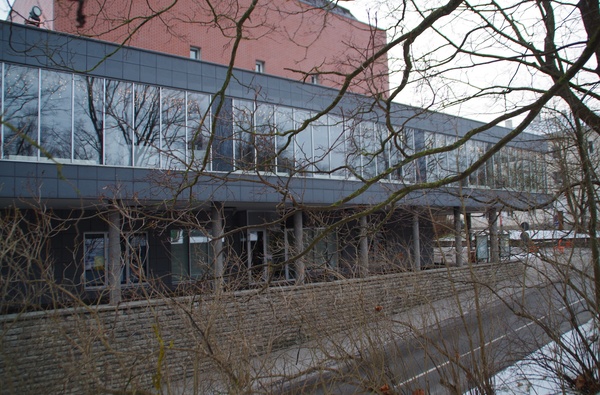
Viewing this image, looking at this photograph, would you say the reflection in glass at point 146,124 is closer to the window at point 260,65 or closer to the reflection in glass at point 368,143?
the reflection in glass at point 368,143

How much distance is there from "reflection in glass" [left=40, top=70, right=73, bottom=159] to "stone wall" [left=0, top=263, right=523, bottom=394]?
24.2 ft

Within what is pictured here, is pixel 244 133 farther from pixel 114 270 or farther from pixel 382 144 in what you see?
pixel 114 270

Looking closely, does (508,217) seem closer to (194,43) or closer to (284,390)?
(284,390)

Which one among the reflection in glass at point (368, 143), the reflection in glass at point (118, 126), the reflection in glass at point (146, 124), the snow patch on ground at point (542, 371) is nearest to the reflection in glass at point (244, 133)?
the reflection in glass at point (368, 143)

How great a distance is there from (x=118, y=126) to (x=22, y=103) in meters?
2.36

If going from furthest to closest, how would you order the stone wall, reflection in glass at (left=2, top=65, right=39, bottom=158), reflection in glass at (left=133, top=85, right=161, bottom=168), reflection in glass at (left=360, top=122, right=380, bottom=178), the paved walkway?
1. reflection in glass at (left=133, top=85, right=161, bottom=168)
2. reflection in glass at (left=2, top=65, right=39, bottom=158)
3. reflection in glass at (left=360, top=122, right=380, bottom=178)
4. the paved walkway
5. the stone wall

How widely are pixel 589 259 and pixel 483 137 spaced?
19.9m

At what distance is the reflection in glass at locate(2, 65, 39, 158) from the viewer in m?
12.2

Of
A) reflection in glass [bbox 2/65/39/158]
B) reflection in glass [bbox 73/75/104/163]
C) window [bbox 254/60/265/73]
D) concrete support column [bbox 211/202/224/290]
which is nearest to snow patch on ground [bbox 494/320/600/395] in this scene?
concrete support column [bbox 211/202/224/290]

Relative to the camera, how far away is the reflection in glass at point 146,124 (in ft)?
46.2

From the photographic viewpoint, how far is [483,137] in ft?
84.5

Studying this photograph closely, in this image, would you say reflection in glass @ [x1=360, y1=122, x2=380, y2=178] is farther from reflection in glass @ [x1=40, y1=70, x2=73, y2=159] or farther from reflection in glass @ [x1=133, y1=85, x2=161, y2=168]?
reflection in glass @ [x1=40, y1=70, x2=73, y2=159]

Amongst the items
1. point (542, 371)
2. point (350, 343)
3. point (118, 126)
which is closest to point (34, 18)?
point (118, 126)

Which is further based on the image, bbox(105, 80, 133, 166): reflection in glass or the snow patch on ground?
bbox(105, 80, 133, 166): reflection in glass
